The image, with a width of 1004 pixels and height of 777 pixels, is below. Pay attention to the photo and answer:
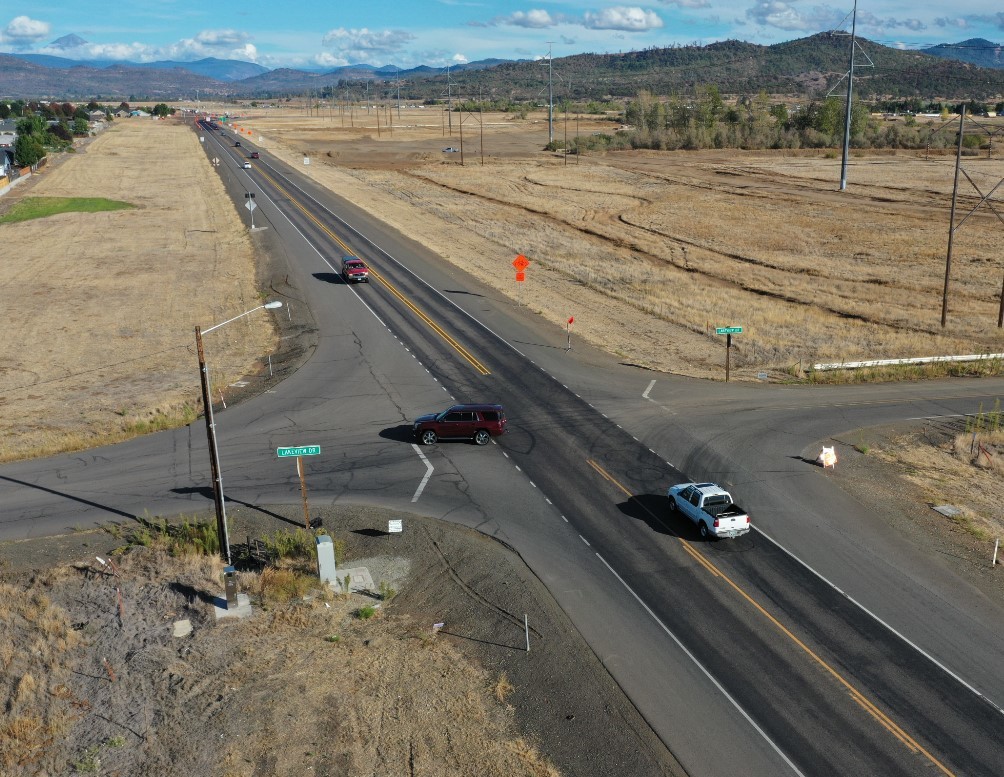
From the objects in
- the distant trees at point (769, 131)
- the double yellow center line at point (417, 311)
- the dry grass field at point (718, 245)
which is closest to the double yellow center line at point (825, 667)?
the double yellow center line at point (417, 311)

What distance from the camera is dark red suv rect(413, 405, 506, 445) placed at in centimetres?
3406

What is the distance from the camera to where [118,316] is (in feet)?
184

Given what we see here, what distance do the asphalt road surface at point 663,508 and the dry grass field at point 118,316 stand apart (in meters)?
3.06

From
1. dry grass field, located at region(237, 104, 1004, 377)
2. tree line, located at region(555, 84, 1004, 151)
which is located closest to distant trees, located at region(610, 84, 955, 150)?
tree line, located at region(555, 84, 1004, 151)

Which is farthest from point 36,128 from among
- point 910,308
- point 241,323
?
point 910,308

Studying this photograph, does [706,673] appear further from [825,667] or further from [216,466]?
[216,466]

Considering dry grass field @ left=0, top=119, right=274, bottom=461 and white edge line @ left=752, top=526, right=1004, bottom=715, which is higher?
dry grass field @ left=0, top=119, right=274, bottom=461

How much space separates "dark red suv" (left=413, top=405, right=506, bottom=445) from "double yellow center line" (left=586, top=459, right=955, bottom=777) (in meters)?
7.41

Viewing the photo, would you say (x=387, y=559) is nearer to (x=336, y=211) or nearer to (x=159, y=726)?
(x=159, y=726)

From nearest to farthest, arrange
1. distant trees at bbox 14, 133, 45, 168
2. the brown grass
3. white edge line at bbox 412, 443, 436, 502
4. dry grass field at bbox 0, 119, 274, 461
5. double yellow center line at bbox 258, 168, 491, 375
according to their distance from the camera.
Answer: the brown grass → white edge line at bbox 412, 443, 436, 502 → dry grass field at bbox 0, 119, 274, 461 → double yellow center line at bbox 258, 168, 491, 375 → distant trees at bbox 14, 133, 45, 168

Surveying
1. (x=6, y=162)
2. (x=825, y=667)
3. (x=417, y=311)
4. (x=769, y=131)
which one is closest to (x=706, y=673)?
(x=825, y=667)

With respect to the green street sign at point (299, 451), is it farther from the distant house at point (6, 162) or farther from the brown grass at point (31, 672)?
the distant house at point (6, 162)

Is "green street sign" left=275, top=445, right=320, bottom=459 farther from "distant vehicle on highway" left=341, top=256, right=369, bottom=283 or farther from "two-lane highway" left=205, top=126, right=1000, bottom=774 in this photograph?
"distant vehicle on highway" left=341, top=256, right=369, bottom=283

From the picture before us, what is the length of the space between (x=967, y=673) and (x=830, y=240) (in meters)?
65.0
